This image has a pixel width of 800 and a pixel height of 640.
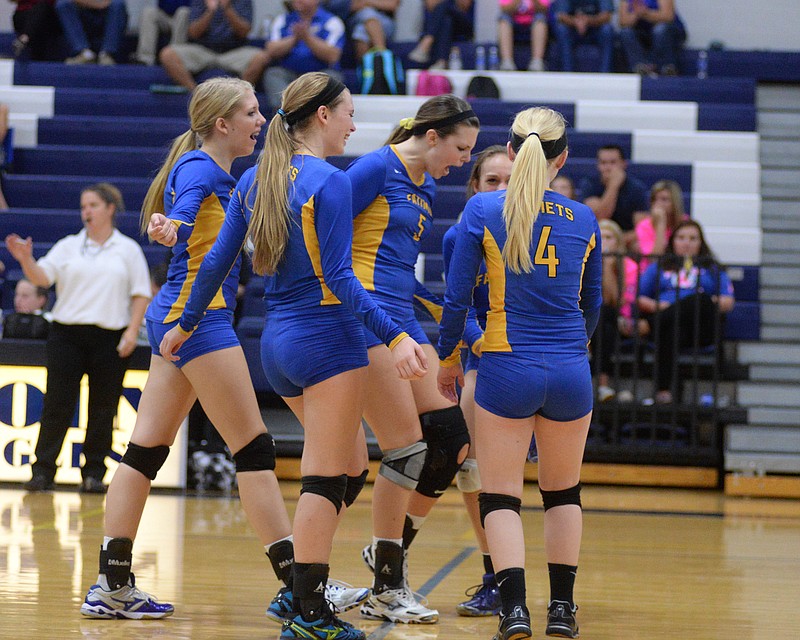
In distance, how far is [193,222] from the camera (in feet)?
10.8

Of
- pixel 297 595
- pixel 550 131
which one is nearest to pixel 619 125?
pixel 550 131

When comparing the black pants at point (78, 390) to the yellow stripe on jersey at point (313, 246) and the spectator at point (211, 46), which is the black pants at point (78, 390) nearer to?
the yellow stripe on jersey at point (313, 246)

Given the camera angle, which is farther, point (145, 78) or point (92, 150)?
point (145, 78)

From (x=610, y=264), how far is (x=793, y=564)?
3067 mm

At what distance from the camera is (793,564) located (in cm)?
473

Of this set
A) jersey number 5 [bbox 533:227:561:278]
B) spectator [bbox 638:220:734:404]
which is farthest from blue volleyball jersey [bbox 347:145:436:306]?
spectator [bbox 638:220:734:404]

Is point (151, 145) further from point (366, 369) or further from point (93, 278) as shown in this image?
point (366, 369)

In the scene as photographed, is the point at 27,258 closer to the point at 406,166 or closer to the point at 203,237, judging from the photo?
the point at 203,237

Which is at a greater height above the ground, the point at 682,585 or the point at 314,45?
the point at 314,45

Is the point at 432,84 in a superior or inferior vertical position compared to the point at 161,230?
superior

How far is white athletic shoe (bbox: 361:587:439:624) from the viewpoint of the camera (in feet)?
11.3

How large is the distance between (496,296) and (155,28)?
8457 mm

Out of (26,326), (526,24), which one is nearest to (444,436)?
(26,326)

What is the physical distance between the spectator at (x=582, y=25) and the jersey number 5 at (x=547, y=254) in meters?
A: 7.54
